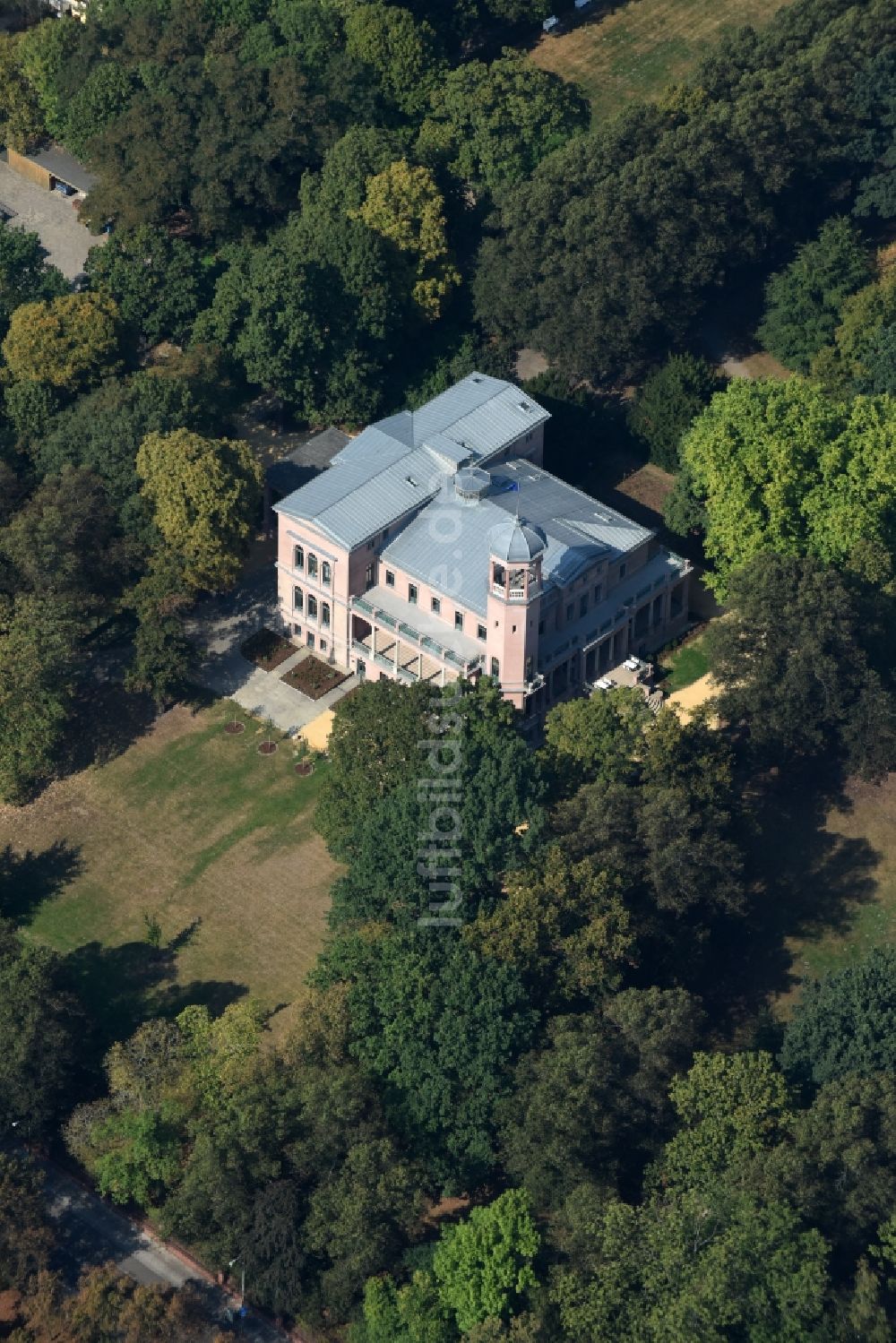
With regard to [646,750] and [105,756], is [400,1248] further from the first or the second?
[105,756]

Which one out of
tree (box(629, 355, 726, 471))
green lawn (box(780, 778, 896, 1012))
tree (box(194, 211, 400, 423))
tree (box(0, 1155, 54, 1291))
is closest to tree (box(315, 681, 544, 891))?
A: green lawn (box(780, 778, 896, 1012))

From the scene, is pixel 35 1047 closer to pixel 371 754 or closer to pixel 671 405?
pixel 371 754

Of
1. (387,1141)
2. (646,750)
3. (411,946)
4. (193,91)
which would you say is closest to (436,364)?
(193,91)

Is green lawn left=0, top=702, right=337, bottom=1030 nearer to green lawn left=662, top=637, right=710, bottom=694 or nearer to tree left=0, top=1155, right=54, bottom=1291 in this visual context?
tree left=0, top=1155, right=54, bottom=1291

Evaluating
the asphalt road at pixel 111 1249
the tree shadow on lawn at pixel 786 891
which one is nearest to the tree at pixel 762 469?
the tree shadow on lawn at pixel 786 891

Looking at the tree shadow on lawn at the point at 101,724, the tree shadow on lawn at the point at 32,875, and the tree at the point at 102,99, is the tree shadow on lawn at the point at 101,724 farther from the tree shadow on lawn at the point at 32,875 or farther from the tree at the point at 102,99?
the tree at the point at 102,99

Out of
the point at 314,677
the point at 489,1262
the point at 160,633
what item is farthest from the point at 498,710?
the point at 489,1262
